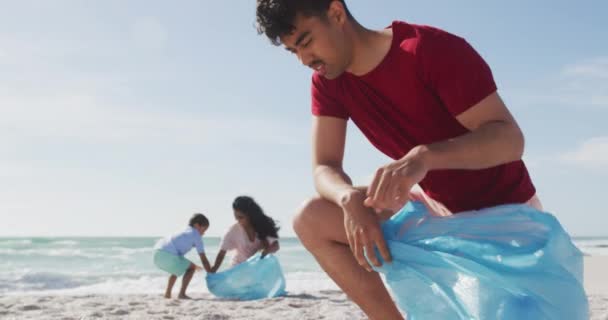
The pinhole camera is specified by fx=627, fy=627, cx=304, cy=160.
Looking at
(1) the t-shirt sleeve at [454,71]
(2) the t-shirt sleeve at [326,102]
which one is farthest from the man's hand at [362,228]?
(2) the t-shirt sleeve at [326,102]

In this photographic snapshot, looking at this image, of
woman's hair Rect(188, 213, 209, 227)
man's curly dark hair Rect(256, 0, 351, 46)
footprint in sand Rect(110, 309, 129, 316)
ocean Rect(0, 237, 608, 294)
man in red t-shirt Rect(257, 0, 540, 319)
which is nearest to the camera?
man in red t-shirt Rect(257, 0, 540, 319)

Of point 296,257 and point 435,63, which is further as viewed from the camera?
point 296,257

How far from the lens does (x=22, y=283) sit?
33.9ft

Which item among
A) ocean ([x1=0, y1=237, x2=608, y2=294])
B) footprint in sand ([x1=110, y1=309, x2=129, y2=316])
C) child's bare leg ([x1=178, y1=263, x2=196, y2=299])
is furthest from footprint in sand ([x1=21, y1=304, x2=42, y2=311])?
ocean ([x1=0, y1=237, x2=608, y2=294])

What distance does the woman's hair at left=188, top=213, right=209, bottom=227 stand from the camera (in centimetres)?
716

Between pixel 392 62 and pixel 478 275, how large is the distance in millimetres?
624

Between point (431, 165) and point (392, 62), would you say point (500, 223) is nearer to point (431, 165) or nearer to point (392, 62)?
point (431, 165)

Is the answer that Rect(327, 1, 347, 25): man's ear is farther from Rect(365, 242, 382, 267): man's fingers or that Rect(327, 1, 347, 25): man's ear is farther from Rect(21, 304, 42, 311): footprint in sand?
Rect(21, 304, 42, 311): footprint in sand

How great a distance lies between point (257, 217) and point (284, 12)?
208 inches

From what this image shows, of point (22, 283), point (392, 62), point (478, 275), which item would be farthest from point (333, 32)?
point (22, 283)

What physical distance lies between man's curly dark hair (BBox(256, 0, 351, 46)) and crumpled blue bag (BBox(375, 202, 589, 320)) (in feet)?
1.90

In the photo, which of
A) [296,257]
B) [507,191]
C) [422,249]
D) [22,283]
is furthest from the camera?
[296,257]

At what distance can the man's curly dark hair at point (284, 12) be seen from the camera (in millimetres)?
1636

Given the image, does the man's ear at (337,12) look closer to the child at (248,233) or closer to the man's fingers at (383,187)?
the man's fingers at (383,187)
